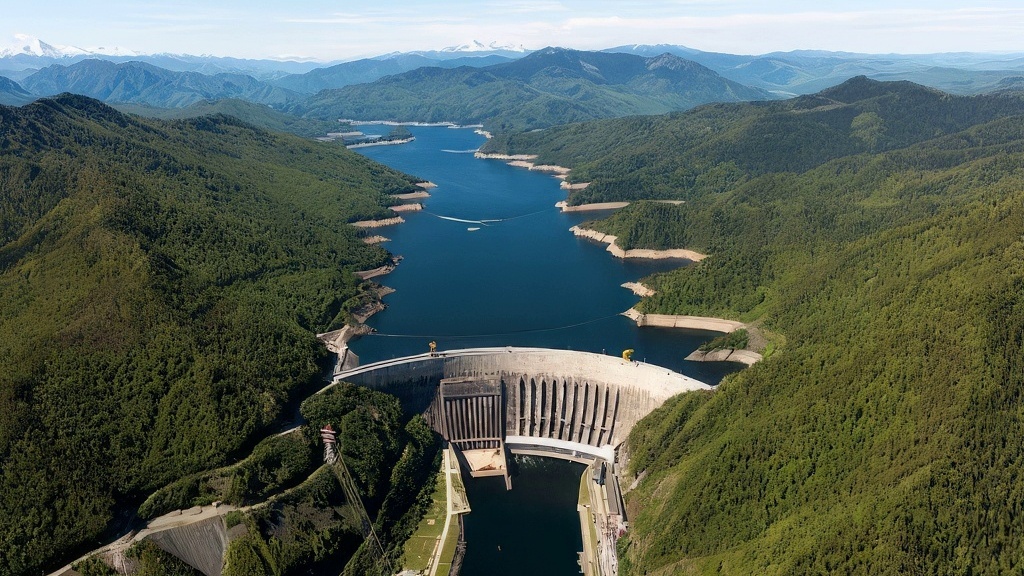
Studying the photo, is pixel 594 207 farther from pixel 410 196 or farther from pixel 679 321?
pixel 679 321

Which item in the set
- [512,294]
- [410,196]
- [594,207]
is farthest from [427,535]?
[410,196]

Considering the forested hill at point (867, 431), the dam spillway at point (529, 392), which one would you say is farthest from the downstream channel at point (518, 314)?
the forested hill at point (867, 431)

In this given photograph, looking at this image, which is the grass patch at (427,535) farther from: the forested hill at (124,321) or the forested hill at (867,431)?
the forested hill at (124,321)

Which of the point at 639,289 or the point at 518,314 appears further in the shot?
the point at 639,289

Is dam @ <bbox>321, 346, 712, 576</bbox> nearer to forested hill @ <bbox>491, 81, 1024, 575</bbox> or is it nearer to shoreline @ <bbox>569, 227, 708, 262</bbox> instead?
forested hill @ <bbox>491, 81, 1024, 575</bbox>

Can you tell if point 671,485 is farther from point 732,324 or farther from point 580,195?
point 580,195

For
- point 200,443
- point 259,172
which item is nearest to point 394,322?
point 200,443
